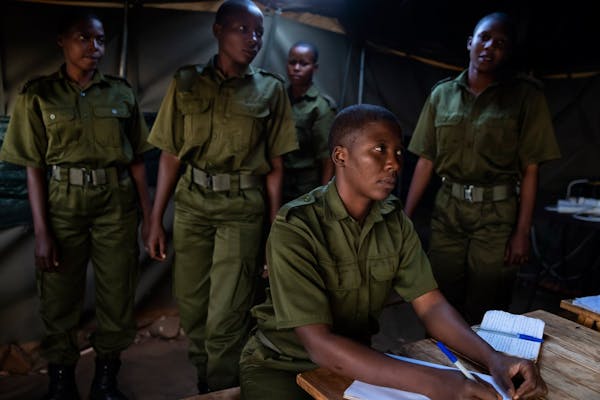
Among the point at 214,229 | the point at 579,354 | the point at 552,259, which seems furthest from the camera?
the point at 552,259

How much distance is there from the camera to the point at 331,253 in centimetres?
153

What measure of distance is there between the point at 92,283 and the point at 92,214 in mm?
1136

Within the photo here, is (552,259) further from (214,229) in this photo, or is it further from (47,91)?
(47,91)

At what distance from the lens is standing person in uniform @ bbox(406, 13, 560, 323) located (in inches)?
98.2

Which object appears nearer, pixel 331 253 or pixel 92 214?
pixel 331 253

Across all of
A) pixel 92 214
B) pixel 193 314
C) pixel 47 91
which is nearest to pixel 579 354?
pixel 193 314

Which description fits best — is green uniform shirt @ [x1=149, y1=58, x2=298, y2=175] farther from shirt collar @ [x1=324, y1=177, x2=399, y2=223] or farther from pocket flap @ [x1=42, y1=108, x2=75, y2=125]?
shirt collar @ [x1=324, y1=177, x2=399, y2=223]

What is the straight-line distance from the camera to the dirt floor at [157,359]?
2.84 meters

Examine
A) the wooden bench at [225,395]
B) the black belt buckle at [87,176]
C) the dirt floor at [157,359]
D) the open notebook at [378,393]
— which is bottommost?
the dirt floor at [157,359]

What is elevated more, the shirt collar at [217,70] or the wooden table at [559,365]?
the shirt collar at [217,70]

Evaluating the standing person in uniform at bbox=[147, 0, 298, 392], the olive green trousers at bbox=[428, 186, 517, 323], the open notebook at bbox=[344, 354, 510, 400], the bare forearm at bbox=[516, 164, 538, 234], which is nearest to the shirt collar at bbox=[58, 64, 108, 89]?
the standing person in uniform at bbox=[147, 0, 298, 392]

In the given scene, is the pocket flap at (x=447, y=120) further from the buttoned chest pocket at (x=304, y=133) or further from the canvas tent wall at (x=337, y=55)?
the canvas tent wall at (x=337, y=55)

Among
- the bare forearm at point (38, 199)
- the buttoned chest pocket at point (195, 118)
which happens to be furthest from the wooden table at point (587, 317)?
the bare forearm at point (38, 199)

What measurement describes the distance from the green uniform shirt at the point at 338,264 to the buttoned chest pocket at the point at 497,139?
3.43ft
